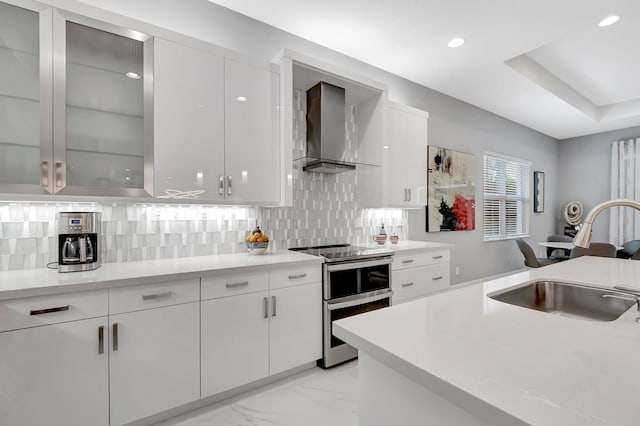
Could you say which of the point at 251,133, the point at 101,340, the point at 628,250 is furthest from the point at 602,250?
the point at 101,340

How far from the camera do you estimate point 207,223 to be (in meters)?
2.59

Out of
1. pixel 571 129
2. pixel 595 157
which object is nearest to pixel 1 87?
pixel 571 129

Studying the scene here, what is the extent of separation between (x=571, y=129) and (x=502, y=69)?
3.75 metres

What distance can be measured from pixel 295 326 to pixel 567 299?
5.59ft

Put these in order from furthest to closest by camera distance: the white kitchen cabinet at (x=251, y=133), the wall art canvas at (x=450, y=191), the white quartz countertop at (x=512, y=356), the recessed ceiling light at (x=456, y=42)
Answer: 1. the wall art canvas at (x=450, y=191)
2. the recessed ceiling light at (x=456, y=42)
3. the white kitchen cabinet at (x=251, y=133)
4. the white quartz countertop at (x=512, y=356)

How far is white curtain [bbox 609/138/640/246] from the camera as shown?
5.83 metres

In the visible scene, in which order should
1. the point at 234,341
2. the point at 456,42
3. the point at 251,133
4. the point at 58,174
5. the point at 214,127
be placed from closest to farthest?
the point at 58,174, the point at 234,341, the point at 214,127, the point at 251,133, the point at 456,42

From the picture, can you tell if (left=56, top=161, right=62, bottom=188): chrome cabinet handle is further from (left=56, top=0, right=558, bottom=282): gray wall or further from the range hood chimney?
the range hood chimney

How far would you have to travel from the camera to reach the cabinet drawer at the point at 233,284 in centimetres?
199

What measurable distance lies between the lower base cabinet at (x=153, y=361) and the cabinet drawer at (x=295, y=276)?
0.56 metres

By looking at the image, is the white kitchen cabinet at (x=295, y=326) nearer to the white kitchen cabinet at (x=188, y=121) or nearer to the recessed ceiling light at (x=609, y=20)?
the white kitchen cabinet at (x=188, y=121)

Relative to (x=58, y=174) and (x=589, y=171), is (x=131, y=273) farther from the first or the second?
(x=589, y=171)

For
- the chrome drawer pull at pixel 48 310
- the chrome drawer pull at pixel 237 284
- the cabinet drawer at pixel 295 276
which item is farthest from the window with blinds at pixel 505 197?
the chrome drawer pull at pixel 48 310

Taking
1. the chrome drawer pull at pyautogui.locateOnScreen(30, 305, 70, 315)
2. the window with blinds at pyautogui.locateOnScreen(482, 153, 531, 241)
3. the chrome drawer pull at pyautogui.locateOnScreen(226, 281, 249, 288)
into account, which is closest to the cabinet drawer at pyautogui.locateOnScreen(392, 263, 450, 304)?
the chrome drawer pull at pyautogui.locateOnScreen(226, 281, 249, 288)
